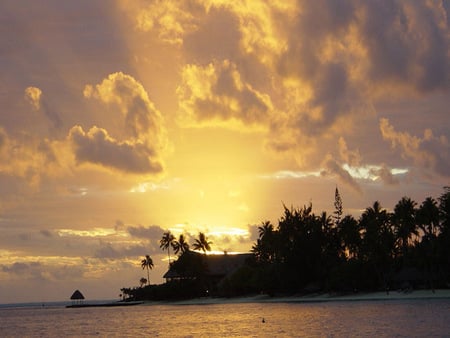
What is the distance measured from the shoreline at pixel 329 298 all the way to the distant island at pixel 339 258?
43.5 inches

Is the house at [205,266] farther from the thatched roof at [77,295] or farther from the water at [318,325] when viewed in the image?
the water at [318,325]

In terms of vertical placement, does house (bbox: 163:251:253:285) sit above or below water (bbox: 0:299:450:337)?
above

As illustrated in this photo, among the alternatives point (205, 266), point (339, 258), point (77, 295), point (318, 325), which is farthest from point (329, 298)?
point (77, 295)

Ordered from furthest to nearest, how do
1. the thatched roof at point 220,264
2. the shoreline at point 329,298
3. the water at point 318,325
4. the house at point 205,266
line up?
the thatched roof at point 220,264, the house at point 205,266, the shoreline at point 329,298, the water at point 318,325

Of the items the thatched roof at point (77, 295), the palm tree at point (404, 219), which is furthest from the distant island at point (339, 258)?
the thatched roof at point (77, 295)

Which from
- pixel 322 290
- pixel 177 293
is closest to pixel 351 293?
pixel 322 290

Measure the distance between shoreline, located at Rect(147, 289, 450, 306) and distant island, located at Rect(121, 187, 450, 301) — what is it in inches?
43.5

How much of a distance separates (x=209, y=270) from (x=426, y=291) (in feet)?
205

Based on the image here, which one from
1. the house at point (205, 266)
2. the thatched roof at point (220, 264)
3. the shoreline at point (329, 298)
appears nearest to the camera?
the shoreline at point (329, 298)

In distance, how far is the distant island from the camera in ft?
319

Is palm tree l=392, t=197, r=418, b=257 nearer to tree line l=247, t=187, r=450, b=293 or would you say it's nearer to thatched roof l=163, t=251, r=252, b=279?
tree line l=247, t=187, r=450, b=293

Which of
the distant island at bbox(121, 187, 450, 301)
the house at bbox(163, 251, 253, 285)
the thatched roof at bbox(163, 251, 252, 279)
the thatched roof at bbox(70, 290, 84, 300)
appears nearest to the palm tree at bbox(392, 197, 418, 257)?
the distant island at bbox(121, 187, 450, 301)

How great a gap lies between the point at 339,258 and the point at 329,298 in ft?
25.3

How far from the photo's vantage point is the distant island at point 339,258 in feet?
319
